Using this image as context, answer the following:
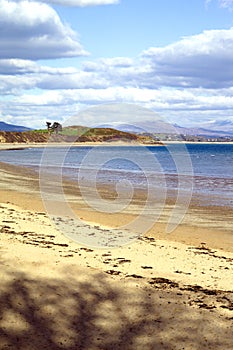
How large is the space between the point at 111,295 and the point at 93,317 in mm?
781

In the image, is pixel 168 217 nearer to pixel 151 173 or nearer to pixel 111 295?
pixel 111 295

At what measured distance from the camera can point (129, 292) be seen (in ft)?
25.5

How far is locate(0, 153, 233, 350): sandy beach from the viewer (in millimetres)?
6430

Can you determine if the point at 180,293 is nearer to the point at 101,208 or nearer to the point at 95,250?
the point at 95,250

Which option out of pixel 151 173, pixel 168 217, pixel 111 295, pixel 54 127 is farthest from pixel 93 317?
pixel 54 127

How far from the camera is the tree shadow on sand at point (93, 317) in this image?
6316 mm

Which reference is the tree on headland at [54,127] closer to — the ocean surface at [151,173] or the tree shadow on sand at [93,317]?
the ocean surface at [151,173]

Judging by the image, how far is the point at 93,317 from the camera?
6934mm

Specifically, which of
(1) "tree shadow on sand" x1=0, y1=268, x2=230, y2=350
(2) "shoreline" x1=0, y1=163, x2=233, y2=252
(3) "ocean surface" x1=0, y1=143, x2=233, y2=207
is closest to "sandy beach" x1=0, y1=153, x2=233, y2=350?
(1) "tree shadow on sand" x1=0, y1=268, x2=230, y2=350

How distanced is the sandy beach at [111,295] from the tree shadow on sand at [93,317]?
13mm

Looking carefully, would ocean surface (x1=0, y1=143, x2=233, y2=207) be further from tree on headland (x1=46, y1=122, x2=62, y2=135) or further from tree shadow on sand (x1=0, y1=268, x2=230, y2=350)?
tree on headland (x1=46, y1=122, x2=62, y2=135)

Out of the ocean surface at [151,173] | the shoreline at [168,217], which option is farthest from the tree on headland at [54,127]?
the shoreline at [168,217]

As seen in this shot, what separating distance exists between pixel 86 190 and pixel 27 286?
63.3 feet

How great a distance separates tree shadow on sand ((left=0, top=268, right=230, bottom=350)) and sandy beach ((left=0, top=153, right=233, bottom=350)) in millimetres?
13
